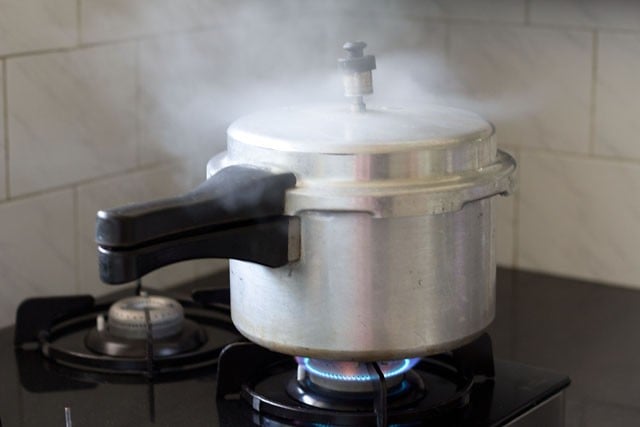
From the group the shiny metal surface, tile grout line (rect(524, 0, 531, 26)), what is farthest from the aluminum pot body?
tile grout line (rect(524, 0, 531, 26))

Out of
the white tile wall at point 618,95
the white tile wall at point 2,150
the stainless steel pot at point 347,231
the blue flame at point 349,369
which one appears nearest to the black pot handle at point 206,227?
the stainless steel pot at point 347,231

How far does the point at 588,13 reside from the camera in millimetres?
1534

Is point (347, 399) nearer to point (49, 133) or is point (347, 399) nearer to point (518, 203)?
point (49, 133)

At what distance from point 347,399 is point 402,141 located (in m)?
0.25

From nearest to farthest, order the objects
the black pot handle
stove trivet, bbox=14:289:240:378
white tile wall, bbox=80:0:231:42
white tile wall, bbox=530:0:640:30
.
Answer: the black pot handle, stove trivet, bbox=14:289:240:378, white tile wall, bbox=80:0:231:42, white tile wall, bbox=530:0:640:30

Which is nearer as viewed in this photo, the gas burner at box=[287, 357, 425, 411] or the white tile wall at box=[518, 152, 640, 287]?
the gas burner at box=[287, 357, 425, 411]

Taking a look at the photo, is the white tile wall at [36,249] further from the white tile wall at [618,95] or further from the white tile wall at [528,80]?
the white tile wall at [618,95]

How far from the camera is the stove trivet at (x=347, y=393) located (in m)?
0.96

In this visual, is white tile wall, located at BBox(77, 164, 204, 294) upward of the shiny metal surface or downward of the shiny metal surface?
downward

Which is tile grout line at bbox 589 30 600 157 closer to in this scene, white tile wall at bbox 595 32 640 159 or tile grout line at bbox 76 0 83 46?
white tile wall at bbox 595 32 640 159

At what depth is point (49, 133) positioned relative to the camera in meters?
1.36

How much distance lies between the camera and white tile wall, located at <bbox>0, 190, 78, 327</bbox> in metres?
1.34

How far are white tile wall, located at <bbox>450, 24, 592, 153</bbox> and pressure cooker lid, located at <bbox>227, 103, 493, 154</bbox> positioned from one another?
619 millimetres

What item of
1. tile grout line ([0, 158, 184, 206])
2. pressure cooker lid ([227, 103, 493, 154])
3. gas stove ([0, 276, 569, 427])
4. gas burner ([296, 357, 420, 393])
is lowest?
gas stove ([0, 276, 569, 427])
